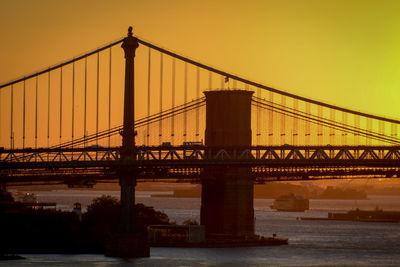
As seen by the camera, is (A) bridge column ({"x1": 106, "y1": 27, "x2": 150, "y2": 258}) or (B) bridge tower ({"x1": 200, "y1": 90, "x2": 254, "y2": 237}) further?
(B) bridge tower ({"x1": 200, "y1": 90, "x2": 254, "y2": 237})

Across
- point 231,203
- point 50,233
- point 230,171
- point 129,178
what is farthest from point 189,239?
point 129,178

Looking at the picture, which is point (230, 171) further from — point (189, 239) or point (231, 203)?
point (189, 239)

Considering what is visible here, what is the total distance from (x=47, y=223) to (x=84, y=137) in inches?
779

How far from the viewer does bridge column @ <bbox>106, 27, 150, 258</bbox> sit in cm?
11319

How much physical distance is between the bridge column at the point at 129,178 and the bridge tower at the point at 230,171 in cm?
3606

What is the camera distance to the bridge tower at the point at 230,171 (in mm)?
150875

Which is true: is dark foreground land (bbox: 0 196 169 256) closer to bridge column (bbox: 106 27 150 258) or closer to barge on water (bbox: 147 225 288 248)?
barge on water (bbox: 147 225 288 248)

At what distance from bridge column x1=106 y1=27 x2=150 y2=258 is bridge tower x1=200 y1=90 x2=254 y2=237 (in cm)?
3606

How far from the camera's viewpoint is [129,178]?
11531cm

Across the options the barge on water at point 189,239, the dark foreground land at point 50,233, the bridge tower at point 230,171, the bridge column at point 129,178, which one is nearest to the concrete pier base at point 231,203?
the bridge tower at point 230,171

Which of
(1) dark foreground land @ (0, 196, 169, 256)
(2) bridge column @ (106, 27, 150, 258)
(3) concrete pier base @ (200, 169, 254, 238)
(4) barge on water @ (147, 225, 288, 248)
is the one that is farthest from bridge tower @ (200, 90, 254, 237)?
(2) bridge column @ (106, 27, 150, 258)

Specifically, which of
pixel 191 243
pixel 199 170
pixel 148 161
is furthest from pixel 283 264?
pixel 199 170

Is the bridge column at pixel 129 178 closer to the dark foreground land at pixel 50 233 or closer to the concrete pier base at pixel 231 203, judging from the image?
the dark foreground land at pixel 50 233

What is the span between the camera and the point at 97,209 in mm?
165500
